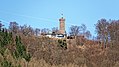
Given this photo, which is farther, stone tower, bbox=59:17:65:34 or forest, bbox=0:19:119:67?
stone tower, bbox=59:17:65:34

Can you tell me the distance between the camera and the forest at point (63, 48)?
31.9 metres

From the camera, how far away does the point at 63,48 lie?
38.9m

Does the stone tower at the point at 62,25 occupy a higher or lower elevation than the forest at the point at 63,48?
higher

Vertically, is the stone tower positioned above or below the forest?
above

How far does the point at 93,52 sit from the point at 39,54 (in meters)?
7.36

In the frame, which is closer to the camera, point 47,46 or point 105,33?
point 47,46

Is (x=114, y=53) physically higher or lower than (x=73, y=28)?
lower

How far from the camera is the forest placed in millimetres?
31908

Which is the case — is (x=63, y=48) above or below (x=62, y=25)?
below

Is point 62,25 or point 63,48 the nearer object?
point 63,48

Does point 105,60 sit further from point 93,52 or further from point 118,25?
point 118,25

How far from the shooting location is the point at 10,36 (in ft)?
118

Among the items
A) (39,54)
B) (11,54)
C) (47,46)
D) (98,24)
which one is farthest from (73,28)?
(11,54)

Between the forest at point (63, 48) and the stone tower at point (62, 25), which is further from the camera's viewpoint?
the stone tower at point (62, 25)
